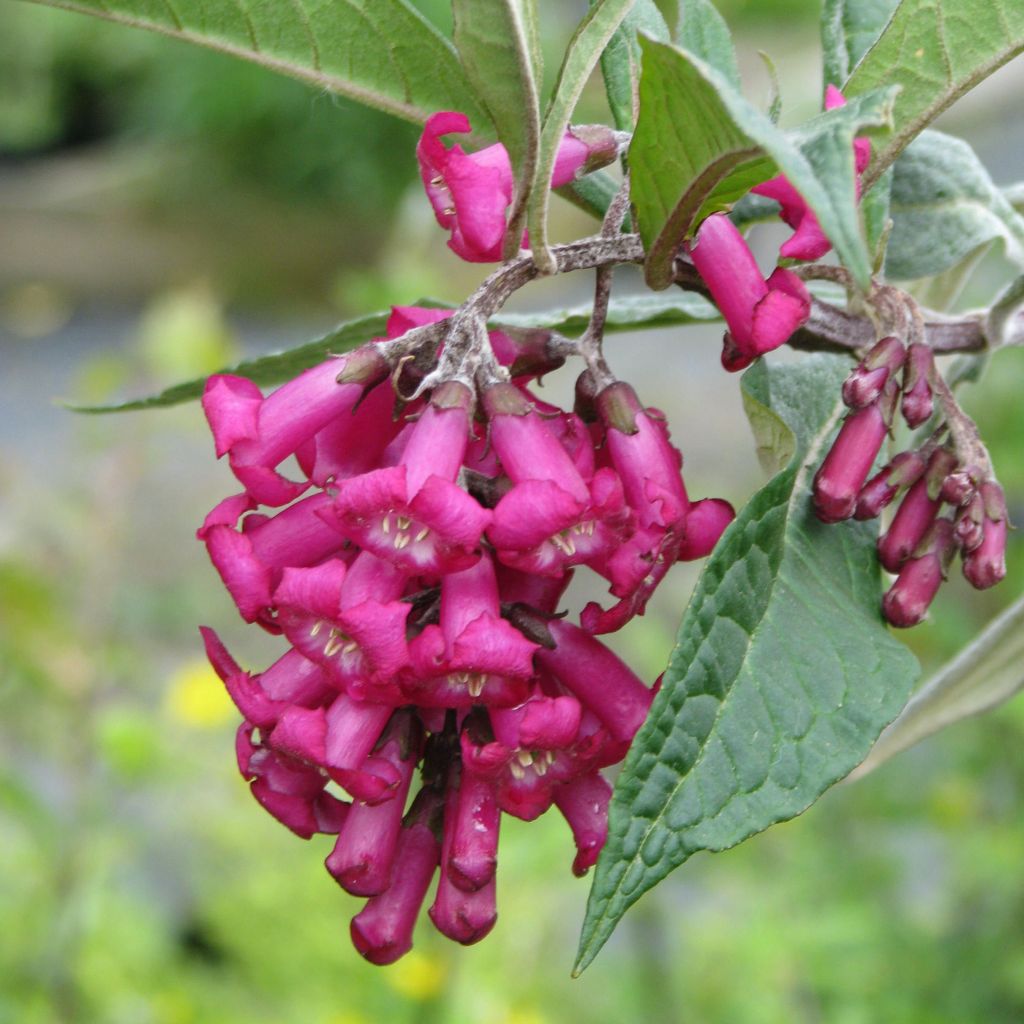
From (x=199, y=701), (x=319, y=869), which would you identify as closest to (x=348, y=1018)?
(x=319, y=869)

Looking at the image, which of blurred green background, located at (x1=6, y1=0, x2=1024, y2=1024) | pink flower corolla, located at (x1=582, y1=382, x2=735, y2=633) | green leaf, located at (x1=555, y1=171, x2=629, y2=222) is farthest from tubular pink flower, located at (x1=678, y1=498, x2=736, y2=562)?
blurred green background, located at (x1=6, y1=0, x2=1024, y2=1024)

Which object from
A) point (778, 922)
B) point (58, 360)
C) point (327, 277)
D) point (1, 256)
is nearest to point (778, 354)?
point (778, 922)

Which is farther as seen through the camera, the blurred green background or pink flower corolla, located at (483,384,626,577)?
the blurred green background

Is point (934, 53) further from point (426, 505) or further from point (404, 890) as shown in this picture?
point (404, 890)

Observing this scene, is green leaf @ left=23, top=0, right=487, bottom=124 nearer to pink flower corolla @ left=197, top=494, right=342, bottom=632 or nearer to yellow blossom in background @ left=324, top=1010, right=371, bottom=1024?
pink flower corolla @ left=197, top=494, right=342, bottom=632

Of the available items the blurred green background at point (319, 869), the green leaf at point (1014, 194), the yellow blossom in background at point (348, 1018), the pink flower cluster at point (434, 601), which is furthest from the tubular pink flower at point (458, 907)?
the yellow blossom in background at point (348, 1018)
